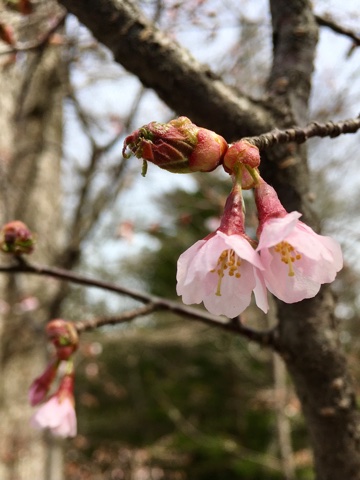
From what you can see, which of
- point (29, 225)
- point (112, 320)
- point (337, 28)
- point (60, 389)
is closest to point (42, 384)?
point (60, 389)

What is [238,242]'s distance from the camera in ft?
1.74

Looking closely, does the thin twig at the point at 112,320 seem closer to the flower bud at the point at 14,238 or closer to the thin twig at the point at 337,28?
the flower bud at the point at 14,238

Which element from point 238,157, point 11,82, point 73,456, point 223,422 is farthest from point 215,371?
point 238,157

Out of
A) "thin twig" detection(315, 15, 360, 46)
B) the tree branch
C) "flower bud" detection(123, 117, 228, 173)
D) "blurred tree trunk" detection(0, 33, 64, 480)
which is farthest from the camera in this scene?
"blurred tree trunk" detection(0, 33, 64, 480)

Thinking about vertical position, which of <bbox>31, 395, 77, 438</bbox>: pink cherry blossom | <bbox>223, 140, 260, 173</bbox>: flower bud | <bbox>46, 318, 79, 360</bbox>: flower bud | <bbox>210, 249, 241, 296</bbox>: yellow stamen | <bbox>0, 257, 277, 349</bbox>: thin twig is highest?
<bbox>223, 140, 260, 173</bbox>: flower bud

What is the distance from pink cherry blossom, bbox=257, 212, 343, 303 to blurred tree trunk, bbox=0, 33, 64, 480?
8.33 ft

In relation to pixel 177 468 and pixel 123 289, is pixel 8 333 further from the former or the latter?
pixel 177 468

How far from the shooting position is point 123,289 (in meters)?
1.06

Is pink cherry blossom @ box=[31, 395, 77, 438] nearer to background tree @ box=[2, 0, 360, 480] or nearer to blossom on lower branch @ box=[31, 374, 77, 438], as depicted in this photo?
blossom on lower branch @ box=[31, 374, 77, 438]

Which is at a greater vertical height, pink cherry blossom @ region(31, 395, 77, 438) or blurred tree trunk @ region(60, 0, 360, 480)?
blurred tree trunk @ region(60, 0, 360, 480)

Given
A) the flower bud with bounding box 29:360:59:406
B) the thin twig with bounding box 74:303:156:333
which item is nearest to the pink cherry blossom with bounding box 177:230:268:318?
the thin twig with bounding box 74:303:156:333

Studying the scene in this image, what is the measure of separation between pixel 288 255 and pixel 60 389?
77 cm

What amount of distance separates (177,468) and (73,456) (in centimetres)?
192

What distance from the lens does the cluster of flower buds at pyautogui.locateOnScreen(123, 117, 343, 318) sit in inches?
20.1
